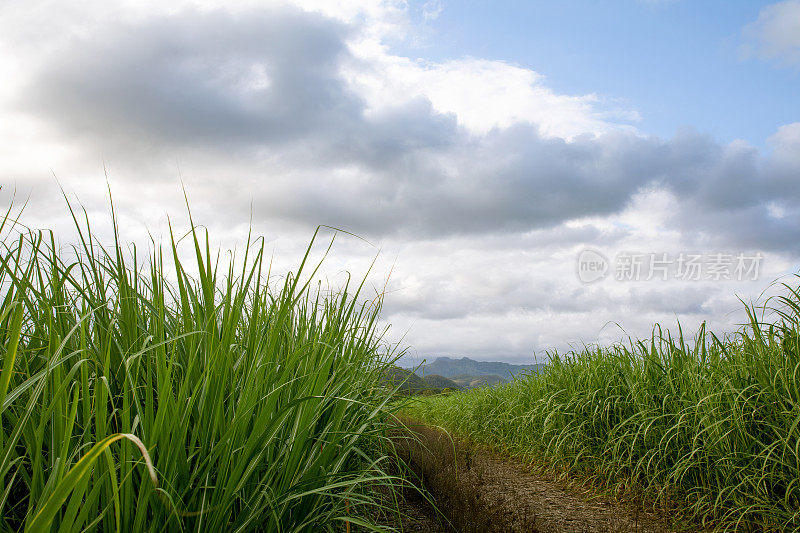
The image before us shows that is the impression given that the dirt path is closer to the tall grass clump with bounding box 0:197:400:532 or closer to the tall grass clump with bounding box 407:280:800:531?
the tall grass clump with bounding box 407:280:800:531

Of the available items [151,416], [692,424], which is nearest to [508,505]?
[692,424]

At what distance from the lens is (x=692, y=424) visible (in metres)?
3.72

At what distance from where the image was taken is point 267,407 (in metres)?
1.50

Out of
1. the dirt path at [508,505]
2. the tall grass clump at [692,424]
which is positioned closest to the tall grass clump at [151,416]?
the dirt path at [508,505]

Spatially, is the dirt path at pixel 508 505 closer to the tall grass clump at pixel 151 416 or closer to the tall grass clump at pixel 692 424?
the tall grass clump at pixel 692 424

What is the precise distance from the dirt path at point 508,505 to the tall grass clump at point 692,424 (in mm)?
275

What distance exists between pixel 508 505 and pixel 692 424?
4.88ft

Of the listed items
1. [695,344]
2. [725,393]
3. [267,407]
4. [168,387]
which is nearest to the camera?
[168,387]

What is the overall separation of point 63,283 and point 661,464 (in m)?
4.10

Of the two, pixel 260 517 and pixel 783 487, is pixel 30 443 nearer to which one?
pixel 260 517

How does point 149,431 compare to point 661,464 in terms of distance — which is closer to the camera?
point 149,431

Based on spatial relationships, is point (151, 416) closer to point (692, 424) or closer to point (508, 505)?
point (508, 505)

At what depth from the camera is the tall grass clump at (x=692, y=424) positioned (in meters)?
3.10

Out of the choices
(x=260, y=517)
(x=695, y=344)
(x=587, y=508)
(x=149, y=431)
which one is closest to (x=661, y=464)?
(x=587, y=508)
